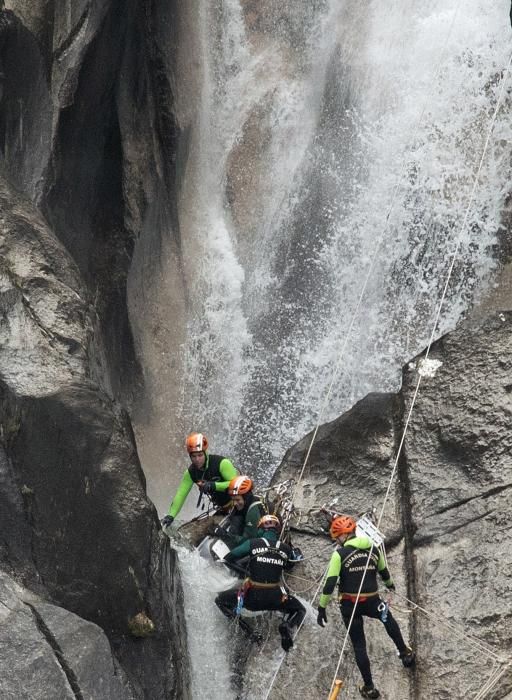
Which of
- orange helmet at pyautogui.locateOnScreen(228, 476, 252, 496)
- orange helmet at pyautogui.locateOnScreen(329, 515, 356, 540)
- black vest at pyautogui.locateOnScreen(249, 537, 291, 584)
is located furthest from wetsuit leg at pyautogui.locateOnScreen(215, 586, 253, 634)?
orange helmet at pyautogui.locateOnScreen(329, 515, 356, 540)

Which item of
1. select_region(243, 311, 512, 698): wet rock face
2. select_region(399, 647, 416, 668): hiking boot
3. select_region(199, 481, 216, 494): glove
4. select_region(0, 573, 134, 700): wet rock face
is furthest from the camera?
select_region(199, 481, 216, 494): glove

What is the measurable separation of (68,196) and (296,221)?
403 centimetres

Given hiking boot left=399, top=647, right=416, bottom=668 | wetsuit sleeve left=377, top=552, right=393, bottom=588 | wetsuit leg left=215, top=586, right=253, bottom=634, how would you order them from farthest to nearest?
wetsuit leg left=215, top=586, right=253, bottom=634
hiking boot left=399, top=647, right=416, bottom=668
wetsuit sleeve left=377, top=552, right=393, bottom=588

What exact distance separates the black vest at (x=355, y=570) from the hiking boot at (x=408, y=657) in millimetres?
940

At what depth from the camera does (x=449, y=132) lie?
680 inches

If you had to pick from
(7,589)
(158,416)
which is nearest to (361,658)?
(7,589)

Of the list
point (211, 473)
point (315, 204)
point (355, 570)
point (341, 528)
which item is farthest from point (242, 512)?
point (315, 204)

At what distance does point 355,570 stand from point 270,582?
1232mm

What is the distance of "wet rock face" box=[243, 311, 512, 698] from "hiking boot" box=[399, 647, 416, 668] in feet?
0.39

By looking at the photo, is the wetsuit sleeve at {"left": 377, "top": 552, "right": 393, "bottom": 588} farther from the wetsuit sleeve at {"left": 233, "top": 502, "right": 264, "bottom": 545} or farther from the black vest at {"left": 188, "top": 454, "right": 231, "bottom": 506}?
the black vest at {"left": 188, "top": 454, "right": 231, "bottom": 506}

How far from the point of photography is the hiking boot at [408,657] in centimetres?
1205

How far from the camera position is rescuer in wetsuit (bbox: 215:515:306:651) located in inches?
488

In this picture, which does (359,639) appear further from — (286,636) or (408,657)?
(286,636)

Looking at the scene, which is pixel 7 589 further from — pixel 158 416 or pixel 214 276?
pixel 214 276
